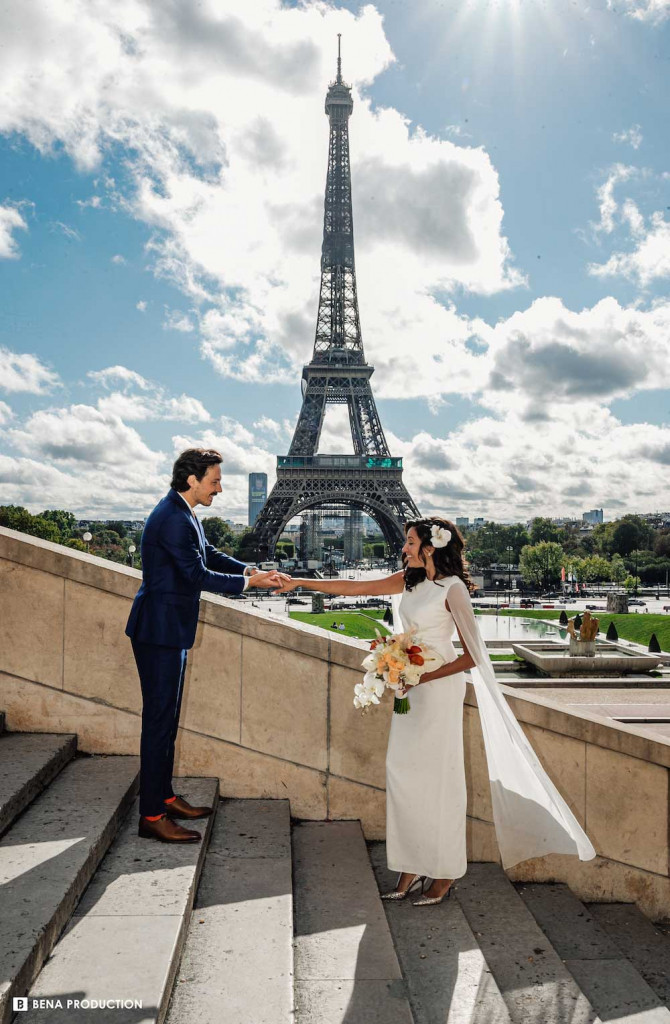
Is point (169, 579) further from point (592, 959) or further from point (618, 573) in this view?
point (618, 573)

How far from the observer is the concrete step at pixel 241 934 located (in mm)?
2604

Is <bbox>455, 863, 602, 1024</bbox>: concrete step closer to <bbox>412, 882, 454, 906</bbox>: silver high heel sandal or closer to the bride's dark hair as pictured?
<bbox>412, 882, 454, 906</bbox>: silver high heel sandal

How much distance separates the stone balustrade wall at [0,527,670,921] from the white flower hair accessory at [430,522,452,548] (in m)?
1.17

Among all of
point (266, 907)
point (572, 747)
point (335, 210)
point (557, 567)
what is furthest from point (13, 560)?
point (557, 567)

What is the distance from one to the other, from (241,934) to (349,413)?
2471 inches

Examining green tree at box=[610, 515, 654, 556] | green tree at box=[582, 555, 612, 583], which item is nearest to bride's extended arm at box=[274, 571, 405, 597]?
green tree at box=[582, 555, 612, 583]

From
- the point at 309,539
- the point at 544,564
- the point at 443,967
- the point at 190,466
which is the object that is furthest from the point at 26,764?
the point at 309,539

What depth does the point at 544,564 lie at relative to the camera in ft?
255

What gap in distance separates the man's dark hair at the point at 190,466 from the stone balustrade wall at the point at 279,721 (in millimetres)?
1242

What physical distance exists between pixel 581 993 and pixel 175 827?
2.03 m

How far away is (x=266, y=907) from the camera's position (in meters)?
3.27

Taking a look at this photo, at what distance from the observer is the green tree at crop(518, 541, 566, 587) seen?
77938mm

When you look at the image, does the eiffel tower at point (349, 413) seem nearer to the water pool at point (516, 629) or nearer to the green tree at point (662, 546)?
the water pool at point (516, 629)

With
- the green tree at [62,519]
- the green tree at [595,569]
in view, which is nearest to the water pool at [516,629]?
the green tree at [595,569]
